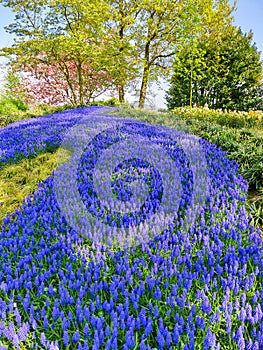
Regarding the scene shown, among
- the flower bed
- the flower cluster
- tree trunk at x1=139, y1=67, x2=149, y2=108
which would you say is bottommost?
the flower bed

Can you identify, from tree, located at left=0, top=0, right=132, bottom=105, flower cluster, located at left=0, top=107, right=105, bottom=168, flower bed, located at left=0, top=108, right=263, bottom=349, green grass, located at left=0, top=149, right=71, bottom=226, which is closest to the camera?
flower bed, located at left=0, top=108, right=263, bottom=349

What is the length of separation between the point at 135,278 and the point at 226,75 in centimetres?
2239

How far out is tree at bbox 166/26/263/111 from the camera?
74.7 ft

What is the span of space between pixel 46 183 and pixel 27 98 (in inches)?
873

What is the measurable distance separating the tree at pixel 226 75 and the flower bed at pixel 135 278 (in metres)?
20.1

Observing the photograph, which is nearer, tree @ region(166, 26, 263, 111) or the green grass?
the green grass

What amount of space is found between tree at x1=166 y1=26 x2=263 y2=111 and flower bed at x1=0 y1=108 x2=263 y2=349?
20.1 metres

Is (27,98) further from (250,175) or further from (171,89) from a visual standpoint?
(250,175)

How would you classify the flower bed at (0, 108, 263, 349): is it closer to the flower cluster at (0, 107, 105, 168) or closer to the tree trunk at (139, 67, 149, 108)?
the flower cluster at (0, 107, 105, 168)

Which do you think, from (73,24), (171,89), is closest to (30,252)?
(73,24)

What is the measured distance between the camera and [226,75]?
896 inches

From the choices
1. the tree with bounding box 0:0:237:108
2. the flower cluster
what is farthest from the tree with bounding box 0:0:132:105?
the flower cluster

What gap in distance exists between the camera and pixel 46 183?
4840 mm

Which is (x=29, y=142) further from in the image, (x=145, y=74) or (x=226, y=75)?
(x=226, y=75)
